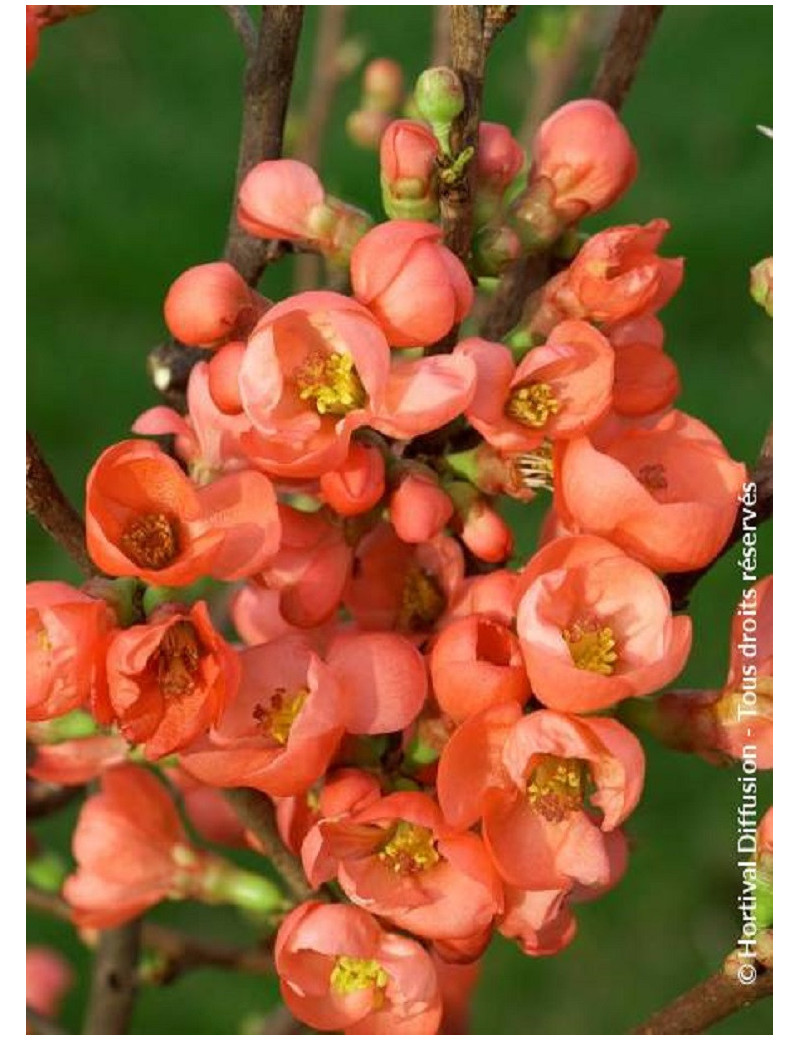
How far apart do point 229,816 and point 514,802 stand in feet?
0.96

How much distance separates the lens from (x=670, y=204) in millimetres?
3842

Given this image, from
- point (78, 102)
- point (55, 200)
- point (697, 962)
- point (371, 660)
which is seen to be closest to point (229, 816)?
point (371, 660)

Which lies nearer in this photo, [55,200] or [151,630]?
[151,630]

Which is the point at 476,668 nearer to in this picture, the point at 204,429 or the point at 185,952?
the point at 204,429

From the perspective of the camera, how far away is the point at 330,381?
31.4 inches

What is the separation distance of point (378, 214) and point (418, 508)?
209cm

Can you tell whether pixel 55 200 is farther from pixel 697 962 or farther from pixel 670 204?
pixel 697 962

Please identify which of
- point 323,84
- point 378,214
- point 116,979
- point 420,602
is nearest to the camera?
point 420,602

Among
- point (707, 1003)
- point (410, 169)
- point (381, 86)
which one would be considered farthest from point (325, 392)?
point (381, 86)

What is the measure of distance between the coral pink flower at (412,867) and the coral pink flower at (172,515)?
133mm

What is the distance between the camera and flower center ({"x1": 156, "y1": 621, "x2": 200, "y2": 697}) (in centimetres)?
73

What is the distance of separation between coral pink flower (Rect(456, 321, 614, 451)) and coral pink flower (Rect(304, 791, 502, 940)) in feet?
0.60

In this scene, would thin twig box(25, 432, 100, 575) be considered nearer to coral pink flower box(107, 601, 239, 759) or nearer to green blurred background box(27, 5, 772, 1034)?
coral pink flower box(107, 601, 239, 759)

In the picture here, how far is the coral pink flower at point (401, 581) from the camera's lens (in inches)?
33.2
